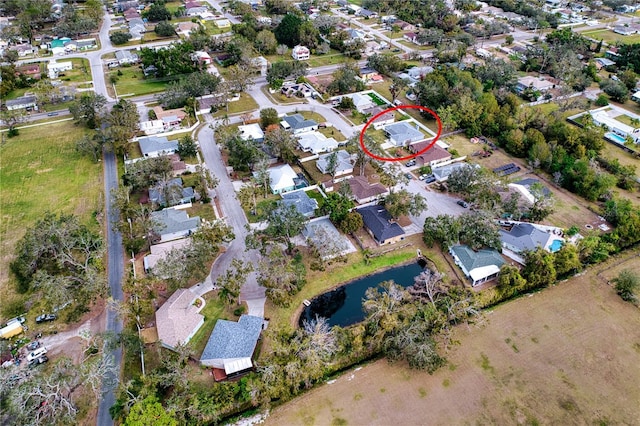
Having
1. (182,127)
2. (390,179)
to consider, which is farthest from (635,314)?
(182,127)

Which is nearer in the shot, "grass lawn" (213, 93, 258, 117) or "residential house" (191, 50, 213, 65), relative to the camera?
"grass lawn" (213, 93, 258, 117)

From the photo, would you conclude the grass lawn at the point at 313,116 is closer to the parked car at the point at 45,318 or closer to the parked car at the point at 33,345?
the parked car at the point at 45,318

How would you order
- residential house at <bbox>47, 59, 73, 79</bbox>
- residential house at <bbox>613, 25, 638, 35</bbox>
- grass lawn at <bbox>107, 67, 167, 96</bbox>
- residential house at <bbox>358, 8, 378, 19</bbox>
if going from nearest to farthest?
grass lawn at <bbox>107, 67, 167, 96</bbox> → residential house at <bbox>47, 59, 73, 79</bbox> → residential house at <bbox>613, 25, 638, 35</bbox> → residential house at <bbox>358, 8, 378, 19</bbox>

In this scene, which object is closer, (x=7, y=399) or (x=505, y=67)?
(x=7, y=399)

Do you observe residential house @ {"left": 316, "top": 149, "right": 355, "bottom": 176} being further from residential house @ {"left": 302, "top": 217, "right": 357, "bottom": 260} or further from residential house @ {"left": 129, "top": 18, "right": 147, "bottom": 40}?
residential house @ {"left": 129, "top": 18, "right": 147, "bottom": 40}

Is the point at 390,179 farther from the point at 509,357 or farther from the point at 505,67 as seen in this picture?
the point at 505,67

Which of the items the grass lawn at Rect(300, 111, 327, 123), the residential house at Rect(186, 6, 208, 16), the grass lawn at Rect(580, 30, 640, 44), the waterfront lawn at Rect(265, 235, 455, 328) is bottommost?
the waterfront lawn at Rect(265, 235, 455, 328)

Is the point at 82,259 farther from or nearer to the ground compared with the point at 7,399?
nearer to the ground

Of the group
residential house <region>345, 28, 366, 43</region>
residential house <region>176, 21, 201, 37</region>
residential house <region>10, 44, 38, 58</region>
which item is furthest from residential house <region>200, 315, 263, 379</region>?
residential house <region>10, 44, 38, 58</region>
